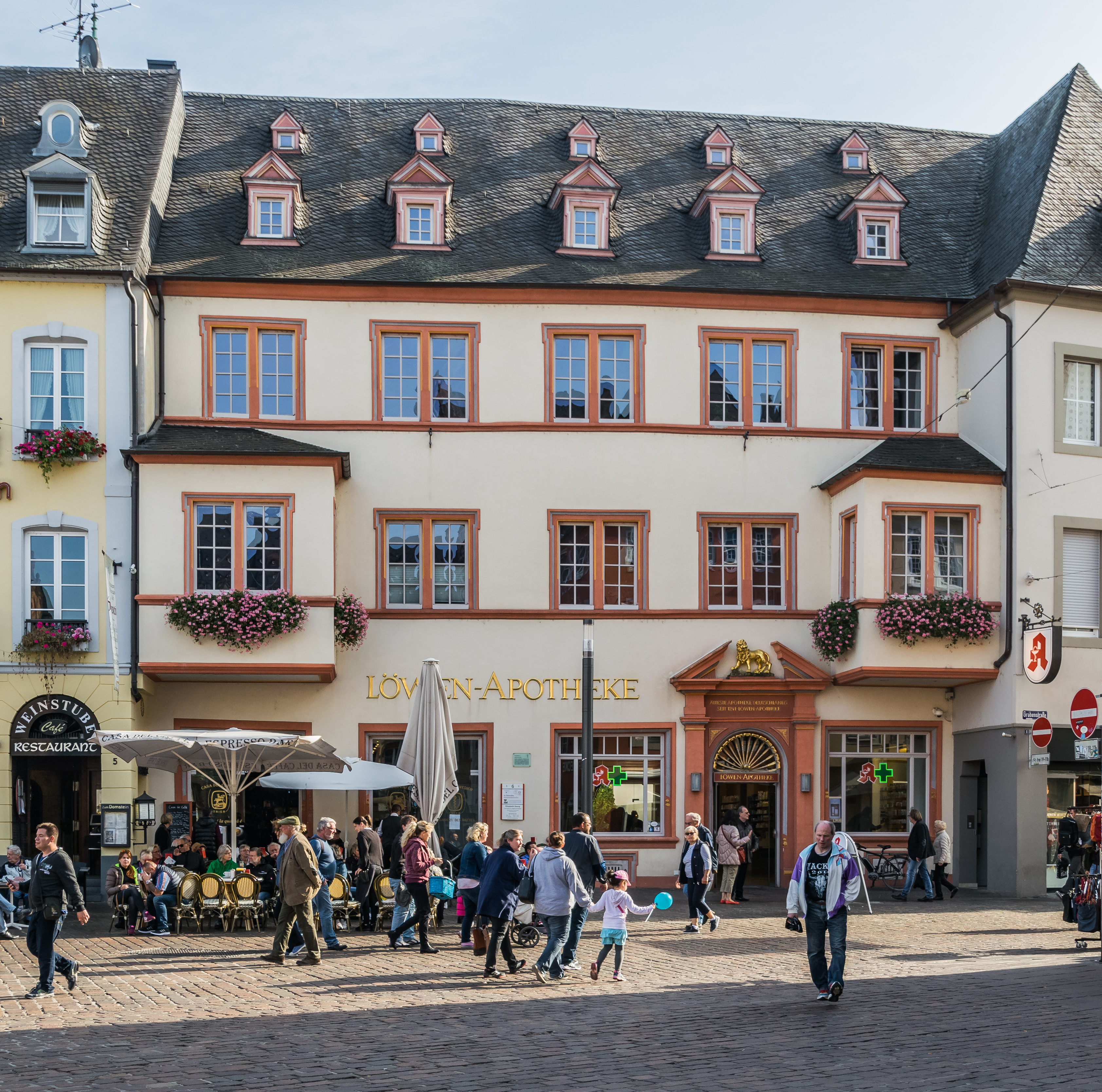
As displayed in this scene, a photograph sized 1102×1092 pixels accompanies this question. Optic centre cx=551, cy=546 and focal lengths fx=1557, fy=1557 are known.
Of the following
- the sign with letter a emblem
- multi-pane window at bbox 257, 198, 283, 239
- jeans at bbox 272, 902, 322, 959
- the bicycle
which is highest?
multi-pane window at bbox 257, 198, 283, 239

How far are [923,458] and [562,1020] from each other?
53.6ft

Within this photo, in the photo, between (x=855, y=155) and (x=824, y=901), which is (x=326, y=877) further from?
(x=855, y=155)

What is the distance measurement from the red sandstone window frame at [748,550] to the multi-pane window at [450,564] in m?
4.19

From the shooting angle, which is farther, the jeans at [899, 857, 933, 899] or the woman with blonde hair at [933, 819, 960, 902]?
the woman with blonde hair at [933, 819, 960, 902]

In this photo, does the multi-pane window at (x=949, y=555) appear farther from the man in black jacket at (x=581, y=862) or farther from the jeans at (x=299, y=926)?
the jeans at (x=299, y=926)

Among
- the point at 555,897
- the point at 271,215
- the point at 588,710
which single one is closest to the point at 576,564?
the point at 588,710

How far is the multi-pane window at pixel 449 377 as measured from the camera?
90.6 feet

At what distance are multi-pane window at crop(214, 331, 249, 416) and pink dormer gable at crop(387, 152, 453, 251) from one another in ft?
11.3

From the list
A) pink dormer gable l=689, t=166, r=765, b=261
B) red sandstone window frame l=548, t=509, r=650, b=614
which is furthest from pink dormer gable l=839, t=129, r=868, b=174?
red sandstone window frame l=548, t=509, r=650, b=614

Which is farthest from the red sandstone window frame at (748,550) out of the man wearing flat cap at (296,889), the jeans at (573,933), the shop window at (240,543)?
the man wearing flat cap at (296,889)

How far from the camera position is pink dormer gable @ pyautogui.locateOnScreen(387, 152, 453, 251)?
28406 mm

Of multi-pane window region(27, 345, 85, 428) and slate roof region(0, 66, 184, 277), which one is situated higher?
slate roof region(0, 66, 184, 277)

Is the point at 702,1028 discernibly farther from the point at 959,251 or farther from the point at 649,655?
the point at 959,251

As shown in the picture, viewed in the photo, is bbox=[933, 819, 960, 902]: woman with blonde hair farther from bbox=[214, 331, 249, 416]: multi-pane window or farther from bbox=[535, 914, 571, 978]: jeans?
bbox=[214, 331, 249, 416]: multi-pane window
